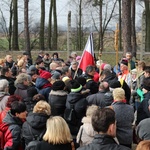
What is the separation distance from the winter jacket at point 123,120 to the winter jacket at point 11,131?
1546mm

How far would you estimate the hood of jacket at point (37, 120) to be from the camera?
458 centimetres

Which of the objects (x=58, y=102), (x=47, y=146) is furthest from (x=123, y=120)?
(x=47, y=146)

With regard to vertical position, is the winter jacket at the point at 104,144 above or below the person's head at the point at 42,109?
below

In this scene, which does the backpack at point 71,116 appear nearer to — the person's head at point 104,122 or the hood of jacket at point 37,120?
the hood of jacket at point 37,120

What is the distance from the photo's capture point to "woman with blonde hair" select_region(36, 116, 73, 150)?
13.1 feet

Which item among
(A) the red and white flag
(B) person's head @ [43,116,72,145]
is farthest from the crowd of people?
(A) the red and white flag

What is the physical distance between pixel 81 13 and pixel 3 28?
9.36 meters

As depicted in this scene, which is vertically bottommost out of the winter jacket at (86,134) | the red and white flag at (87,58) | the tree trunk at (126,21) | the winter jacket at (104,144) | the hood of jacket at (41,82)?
the winter jacket at (86,134)

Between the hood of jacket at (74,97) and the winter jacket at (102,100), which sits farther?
the winter jacket at (102,100)

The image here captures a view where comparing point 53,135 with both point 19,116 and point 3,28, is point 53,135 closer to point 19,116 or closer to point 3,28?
point 19,116

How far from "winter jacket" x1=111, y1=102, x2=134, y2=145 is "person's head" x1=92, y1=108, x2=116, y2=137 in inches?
77.5

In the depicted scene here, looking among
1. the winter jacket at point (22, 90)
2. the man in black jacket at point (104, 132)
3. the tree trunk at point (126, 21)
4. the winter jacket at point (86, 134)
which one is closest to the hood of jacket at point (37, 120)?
the winter jacket at point (86, 134)

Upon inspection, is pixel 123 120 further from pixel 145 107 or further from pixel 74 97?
pixel 74 97

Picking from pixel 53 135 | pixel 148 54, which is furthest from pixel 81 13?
pixel 53 135
